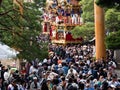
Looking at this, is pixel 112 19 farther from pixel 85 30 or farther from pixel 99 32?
pixel 85 30

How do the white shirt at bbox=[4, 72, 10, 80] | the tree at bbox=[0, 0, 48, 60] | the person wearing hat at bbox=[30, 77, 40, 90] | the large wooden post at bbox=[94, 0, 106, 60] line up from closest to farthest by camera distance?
1. the person wearing hat at bbox=[30, 77, 40, 90]
2. the tree at bbox=[0, 0, 48, 60]
3. the white shirt at bbox=[4, 72, 10, 80]
4. the large wooden post at bbox=[94, 0, 106, 60]

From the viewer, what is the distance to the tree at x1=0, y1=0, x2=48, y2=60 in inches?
674

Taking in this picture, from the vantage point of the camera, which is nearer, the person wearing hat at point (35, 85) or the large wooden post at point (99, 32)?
the person wearing hat at point (35, 85)

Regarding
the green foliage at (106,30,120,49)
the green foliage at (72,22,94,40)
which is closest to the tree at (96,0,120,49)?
the green foliage at (106,30,120,49)

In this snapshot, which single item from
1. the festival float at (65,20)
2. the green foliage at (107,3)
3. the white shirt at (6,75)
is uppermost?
the green foliage at (107,3)

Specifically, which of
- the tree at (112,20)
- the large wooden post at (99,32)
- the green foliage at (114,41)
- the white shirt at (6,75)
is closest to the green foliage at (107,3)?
the tree at (112,20)

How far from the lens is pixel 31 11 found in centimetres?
1789

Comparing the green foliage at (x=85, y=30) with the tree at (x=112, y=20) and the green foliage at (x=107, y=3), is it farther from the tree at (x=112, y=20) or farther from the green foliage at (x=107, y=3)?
the green foliage at (x=107, y=3)

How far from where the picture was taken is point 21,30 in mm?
17375

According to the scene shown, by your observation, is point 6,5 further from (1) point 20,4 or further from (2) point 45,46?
(2) point 45,46

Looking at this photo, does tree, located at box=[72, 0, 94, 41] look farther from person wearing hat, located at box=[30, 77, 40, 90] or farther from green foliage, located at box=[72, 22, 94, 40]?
person wearing hat, located at box=[30, 77, 40, 90]

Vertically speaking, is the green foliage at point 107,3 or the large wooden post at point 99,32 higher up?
the green foliage at point 107,3

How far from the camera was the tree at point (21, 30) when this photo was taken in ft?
56.1

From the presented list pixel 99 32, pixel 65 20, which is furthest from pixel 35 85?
pixel 65 20
